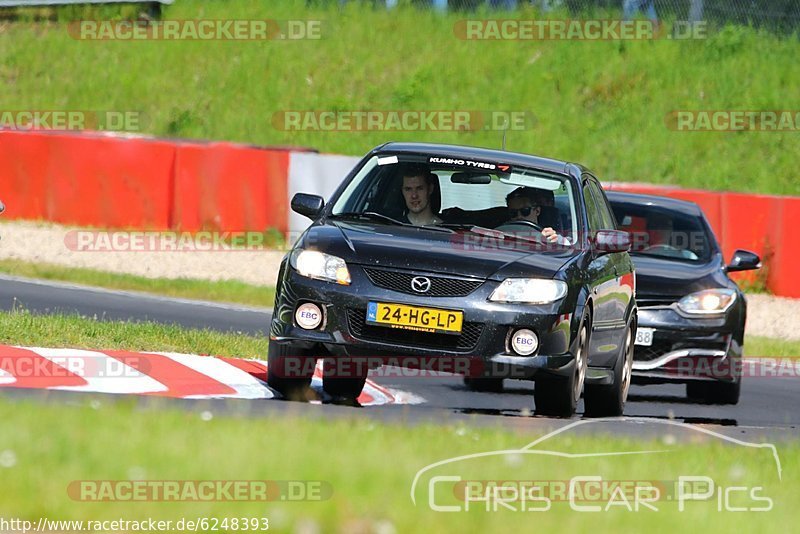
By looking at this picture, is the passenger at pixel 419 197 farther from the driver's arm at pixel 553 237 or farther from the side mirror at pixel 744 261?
the side mirror at pixel 744 261

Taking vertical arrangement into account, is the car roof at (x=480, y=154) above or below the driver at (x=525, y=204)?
above

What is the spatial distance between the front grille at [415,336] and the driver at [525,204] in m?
1.37

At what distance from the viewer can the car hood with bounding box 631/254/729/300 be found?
12.5m

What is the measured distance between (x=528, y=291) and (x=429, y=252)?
23.4 inches

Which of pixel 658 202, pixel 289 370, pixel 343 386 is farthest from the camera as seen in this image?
pixel 658 202

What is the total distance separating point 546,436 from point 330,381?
9.97ft

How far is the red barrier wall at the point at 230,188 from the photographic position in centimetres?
2119

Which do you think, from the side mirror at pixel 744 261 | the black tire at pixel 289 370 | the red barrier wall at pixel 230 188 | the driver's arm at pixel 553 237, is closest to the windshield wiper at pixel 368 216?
the driver's arm at pixel 553 237

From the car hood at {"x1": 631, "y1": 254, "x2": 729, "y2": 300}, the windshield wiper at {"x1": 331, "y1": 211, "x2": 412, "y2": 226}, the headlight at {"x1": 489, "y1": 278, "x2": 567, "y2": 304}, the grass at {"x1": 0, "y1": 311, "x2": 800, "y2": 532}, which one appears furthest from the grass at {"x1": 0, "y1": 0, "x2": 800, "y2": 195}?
the grass at {"x1": 0, "y1": 311, "x2": 800, "y2": 532}

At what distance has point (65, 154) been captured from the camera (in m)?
21.6

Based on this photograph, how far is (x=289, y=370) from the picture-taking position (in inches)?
356

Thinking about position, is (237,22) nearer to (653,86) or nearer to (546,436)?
(653,86)

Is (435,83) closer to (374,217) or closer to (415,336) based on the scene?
(374,217)

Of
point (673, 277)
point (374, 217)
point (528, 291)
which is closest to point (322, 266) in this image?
point (374, 217)
